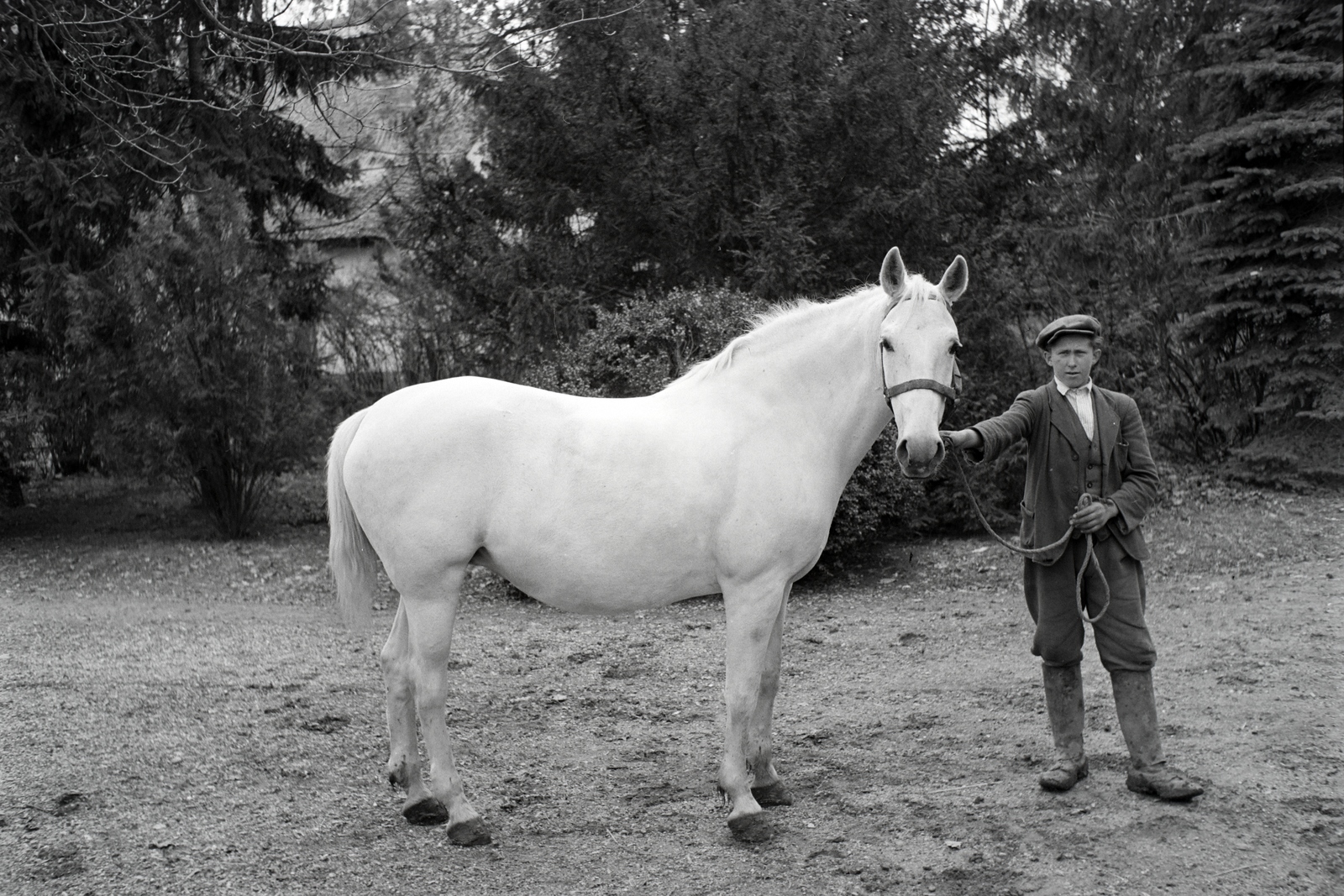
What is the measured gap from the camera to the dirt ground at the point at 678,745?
12.5ft

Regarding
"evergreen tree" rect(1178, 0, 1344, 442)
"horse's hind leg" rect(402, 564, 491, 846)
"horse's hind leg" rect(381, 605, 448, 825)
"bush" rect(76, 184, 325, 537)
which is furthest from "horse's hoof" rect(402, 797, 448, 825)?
"evergreen tree" rect(1178, 0, 1344, 442)

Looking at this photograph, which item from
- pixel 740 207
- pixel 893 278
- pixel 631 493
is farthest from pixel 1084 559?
pixel 740 207

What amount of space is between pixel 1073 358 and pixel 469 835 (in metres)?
2.93

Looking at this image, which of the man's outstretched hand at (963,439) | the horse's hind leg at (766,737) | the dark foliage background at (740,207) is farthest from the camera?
the dark foliage background at (740,207)

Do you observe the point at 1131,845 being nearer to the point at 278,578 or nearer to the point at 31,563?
the point at 278,578

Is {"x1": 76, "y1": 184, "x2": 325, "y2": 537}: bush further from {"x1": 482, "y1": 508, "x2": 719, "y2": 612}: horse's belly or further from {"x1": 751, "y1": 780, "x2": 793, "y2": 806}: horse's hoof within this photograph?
{"x1": 751, "y1": 780, "x2": 793, "y2": 806}: horse's hoof

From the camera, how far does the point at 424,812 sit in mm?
4324

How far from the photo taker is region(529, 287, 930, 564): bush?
870 centimetres

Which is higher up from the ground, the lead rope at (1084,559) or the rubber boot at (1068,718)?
the lead rope at (1084,559)

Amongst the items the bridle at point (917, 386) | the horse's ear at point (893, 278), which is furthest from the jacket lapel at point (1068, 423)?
the horse's ear at point (893, 278)

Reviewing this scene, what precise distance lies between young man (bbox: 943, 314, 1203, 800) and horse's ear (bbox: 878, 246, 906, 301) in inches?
23.5

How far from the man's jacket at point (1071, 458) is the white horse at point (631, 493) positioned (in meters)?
0.56

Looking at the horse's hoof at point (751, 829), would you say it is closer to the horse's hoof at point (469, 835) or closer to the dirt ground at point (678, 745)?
the dirt ground at point (678, 745)

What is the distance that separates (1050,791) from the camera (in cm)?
438
